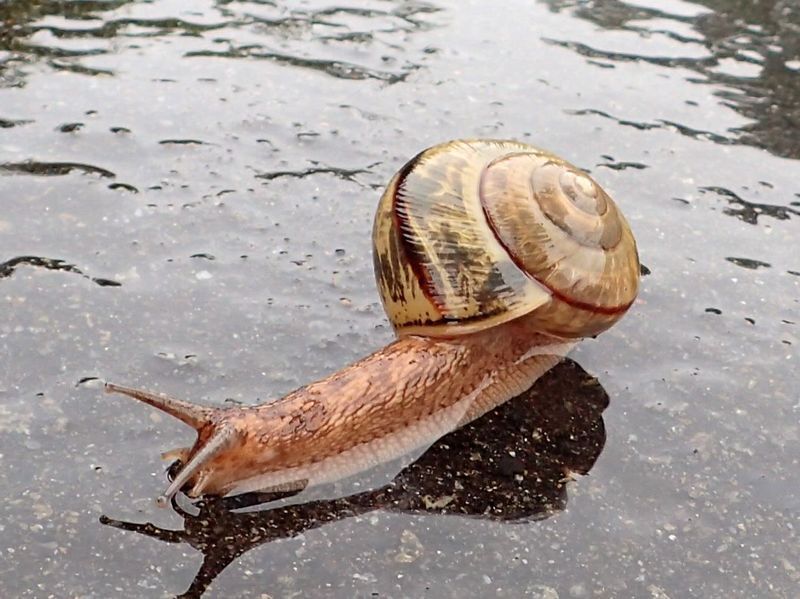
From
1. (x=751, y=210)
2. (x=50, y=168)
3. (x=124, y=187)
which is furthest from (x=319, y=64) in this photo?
(x=751, y=210)

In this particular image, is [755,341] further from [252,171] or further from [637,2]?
[637,2]

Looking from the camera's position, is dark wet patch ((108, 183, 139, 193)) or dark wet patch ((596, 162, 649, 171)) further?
dark wet patch ((596, 162, 649, 171))

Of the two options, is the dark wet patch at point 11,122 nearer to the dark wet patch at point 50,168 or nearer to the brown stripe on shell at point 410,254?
the dark wet patch at point 50,168

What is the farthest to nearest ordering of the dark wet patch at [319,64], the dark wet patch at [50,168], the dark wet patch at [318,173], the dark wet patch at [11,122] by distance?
the dark wet patch at [319,64]
the dark wet patch at [11,122]
the dark wet patch at [318,173]
the dark wet patch at [50,168]

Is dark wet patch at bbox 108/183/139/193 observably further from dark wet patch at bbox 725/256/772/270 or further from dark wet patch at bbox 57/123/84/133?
dark wet patch at bbox 725/256/772/270

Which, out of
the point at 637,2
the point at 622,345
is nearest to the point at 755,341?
the point at 622,345

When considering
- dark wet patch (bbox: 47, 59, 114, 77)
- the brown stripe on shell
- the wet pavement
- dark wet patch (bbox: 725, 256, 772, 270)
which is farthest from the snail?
dark wet patch (bbox: 47, 59, 114, 77)

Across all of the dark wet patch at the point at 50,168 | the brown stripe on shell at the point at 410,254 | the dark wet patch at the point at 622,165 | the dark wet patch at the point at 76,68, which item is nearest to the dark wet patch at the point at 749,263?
the dark wet patch at the point at 622,165
